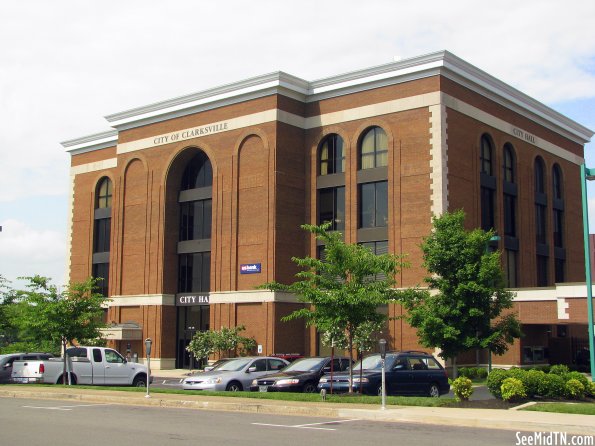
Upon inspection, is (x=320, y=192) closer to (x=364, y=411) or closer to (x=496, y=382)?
(x=496, y=382)

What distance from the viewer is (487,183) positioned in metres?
46.0

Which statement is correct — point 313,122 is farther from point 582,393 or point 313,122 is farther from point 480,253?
point 582,393

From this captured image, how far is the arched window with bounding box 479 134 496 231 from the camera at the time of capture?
45688 millimetres

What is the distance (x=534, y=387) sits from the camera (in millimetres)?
22375

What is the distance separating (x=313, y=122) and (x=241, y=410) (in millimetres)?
28110

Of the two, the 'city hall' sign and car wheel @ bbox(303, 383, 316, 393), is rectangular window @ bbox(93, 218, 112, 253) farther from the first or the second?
car wheel @ bbox(303, 383, 316, 393)

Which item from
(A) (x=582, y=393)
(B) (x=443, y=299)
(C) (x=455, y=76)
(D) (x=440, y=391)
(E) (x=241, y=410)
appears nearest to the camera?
(E) (x=241, y=410)

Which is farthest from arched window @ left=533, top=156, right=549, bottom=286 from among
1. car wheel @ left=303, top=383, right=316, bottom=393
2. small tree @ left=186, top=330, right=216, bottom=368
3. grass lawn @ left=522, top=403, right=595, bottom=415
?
grass lawn @ left=522, top=403, right=595, bottom=415

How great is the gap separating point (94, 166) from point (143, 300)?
44.9 ft

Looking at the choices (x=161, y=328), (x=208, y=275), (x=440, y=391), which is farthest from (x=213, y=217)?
(x=440, y=391)

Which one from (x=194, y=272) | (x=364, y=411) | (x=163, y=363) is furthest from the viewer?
(x=194, y=272)

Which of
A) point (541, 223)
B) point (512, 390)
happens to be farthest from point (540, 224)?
point (512, 390)

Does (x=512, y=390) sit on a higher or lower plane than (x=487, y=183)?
lower

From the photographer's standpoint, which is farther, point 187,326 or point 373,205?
point 187,326
